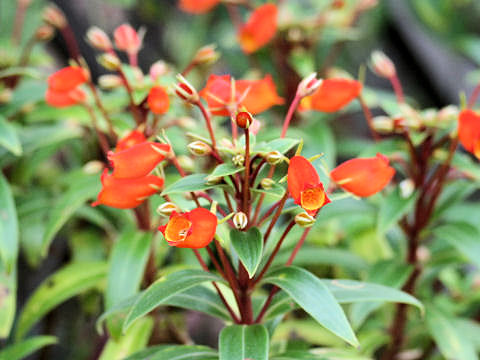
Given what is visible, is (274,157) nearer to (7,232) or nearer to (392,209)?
(392,209)

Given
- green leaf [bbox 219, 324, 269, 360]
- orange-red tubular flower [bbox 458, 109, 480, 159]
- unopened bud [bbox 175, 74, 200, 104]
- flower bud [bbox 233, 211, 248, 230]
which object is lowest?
green leaf [bbox 219, 324, 269, 360]

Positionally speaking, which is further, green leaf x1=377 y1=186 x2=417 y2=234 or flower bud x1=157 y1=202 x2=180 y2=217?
green leaf x1=377 y1=186 x2=417 y2=234

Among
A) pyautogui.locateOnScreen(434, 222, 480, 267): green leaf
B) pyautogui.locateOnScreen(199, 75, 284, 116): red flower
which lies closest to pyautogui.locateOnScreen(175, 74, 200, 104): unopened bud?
pyautogui.locateOnScreen(199, 75, 284, 116): red flower

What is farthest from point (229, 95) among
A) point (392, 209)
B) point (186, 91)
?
point (392, 209)

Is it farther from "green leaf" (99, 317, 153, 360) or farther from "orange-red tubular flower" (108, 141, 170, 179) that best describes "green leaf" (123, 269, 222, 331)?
"green leaf" (99, 317, 153, 360)

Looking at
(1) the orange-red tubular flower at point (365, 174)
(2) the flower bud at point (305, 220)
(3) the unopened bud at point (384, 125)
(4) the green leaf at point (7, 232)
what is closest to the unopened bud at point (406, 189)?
(3) the unopened bud at point (384, 125)

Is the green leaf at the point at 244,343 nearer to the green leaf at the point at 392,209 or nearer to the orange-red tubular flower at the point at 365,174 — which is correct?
the orange-red tubular flower at the point at 365,174

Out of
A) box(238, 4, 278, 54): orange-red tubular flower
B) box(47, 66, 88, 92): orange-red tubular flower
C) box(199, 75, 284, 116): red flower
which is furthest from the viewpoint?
box(238, 4, 278, 54): orange-red tubular flower
